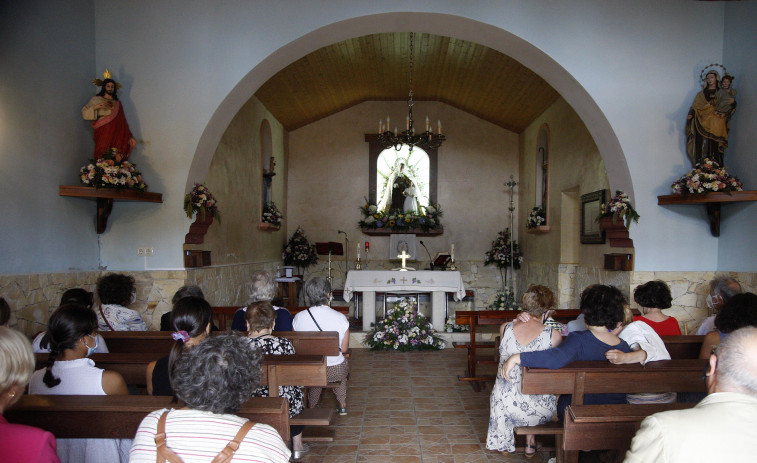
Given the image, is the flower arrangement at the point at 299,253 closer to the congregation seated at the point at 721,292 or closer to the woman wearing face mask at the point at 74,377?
the congregation seated at the point at 721,292

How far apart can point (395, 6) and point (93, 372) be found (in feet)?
13.9

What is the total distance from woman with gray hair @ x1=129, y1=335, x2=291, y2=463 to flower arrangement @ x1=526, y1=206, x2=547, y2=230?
785 centimetres

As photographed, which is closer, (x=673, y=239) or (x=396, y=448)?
(x=396, y=448)

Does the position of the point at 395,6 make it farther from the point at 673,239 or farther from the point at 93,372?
the point at 93,372

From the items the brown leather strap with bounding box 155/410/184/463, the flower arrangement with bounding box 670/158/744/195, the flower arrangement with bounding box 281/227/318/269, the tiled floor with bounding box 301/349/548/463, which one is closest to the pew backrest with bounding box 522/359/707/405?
the tiled floor with bounding box 301/349/548/463

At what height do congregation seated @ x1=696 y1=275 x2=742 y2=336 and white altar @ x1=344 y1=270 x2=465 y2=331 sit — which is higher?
congregation seated @ x1=696 y1=275 x2=742 y2=336

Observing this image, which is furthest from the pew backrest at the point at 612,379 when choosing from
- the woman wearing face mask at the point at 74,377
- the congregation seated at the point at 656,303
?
the woman wearing face mask at the point at 74,377

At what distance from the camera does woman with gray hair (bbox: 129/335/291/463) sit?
54.1 inches

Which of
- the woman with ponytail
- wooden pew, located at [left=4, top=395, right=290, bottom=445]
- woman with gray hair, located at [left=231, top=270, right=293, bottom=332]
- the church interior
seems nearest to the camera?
wooden pew, located at [left=4, top=395, right=290, bottom=445]

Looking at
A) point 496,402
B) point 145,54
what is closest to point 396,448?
point 496,402

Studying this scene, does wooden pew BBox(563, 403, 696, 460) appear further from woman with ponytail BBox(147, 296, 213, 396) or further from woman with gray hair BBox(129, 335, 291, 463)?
woman with ponytail BBox(147, 296, 213, 396)

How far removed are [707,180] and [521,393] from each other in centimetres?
295

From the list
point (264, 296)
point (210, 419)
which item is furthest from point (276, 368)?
point (210, 419)

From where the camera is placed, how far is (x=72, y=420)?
73.5 inches
